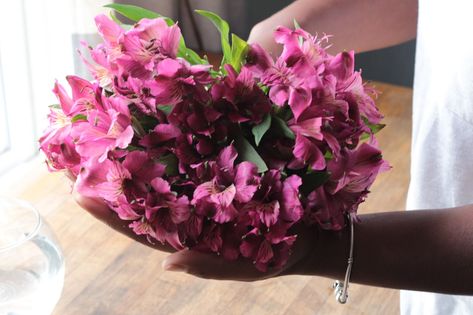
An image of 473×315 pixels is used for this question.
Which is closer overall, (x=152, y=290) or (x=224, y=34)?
(x=224, y=34)

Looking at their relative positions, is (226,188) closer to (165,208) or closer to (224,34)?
(165,208)

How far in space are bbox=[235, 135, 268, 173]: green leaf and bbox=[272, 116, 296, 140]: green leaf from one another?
28 millimetres

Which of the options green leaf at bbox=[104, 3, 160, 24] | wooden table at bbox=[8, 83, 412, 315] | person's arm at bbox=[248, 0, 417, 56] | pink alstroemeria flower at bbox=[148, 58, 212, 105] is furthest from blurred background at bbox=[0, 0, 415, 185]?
pink alstroemeria flower at bbox=[148, 58, 212, 105]

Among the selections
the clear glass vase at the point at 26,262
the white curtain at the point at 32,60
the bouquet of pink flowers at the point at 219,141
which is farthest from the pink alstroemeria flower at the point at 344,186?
the white curtain at the point at 32,60

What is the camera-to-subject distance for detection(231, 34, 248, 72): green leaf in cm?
60

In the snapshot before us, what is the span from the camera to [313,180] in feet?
1.90

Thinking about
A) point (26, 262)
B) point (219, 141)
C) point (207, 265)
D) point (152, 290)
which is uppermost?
point (219, 141)

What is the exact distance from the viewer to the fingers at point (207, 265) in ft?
1.91

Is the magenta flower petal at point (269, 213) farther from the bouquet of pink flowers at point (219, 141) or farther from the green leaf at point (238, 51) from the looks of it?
the green leaf at point (238, 51)

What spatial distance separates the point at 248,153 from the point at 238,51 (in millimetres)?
98

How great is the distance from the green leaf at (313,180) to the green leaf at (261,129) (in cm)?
5

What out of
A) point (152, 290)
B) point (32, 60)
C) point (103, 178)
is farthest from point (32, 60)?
point (103, 178)

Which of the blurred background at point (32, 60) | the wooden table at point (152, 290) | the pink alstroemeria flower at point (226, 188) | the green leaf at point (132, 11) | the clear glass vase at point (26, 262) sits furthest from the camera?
the blurred background at point (32, 60)

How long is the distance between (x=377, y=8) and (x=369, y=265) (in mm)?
443
